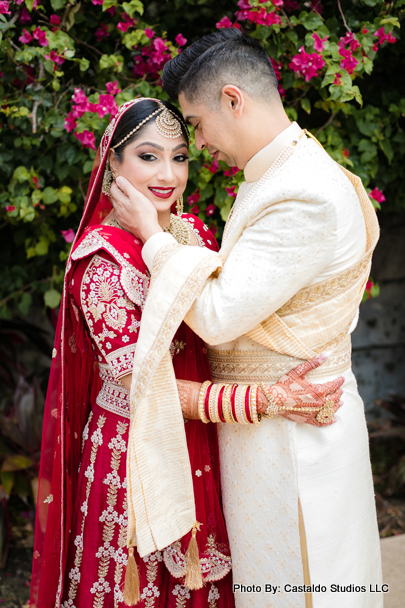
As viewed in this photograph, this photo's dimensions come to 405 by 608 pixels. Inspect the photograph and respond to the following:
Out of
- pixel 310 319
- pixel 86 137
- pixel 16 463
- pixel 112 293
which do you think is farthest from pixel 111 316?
pixel 16 463

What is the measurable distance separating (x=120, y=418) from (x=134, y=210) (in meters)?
0.64

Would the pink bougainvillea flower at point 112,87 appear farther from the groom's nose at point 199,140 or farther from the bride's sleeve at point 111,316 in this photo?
the bride's sleeve at point 111,316

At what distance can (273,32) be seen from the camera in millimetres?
2537

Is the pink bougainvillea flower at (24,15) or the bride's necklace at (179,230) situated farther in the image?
the pink bougainvillea flower at (24,15)

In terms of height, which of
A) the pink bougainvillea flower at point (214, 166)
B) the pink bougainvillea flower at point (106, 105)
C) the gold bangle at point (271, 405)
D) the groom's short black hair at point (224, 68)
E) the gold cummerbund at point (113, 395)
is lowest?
the gold bangle at point (271, 405)

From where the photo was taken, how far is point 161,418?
1.60 metres

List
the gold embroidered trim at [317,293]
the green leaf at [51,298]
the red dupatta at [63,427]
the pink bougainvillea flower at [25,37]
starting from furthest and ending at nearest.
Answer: the green leaf at [51,298] → the pink bougainvillea flower at [25,37] → the red dupatta at [63,427] → the gold embroidered trim at [317,293]

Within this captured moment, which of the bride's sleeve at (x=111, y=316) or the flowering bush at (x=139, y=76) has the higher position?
the flowering bush at (x=139, y=76)

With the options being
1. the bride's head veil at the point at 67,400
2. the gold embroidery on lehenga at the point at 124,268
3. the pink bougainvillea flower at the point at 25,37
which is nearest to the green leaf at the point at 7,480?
the bride's head veil at the point at 67,400

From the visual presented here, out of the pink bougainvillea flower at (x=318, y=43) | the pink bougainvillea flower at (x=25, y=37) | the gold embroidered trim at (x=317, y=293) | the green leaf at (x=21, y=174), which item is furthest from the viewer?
the green leaf at (x=21, y=174)

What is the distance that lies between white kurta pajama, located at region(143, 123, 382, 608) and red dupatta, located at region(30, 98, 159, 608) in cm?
43

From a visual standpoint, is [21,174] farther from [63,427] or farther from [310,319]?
[310,319]

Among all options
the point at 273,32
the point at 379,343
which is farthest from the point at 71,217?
the point at 379,343

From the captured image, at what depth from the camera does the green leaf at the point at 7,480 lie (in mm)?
3197
